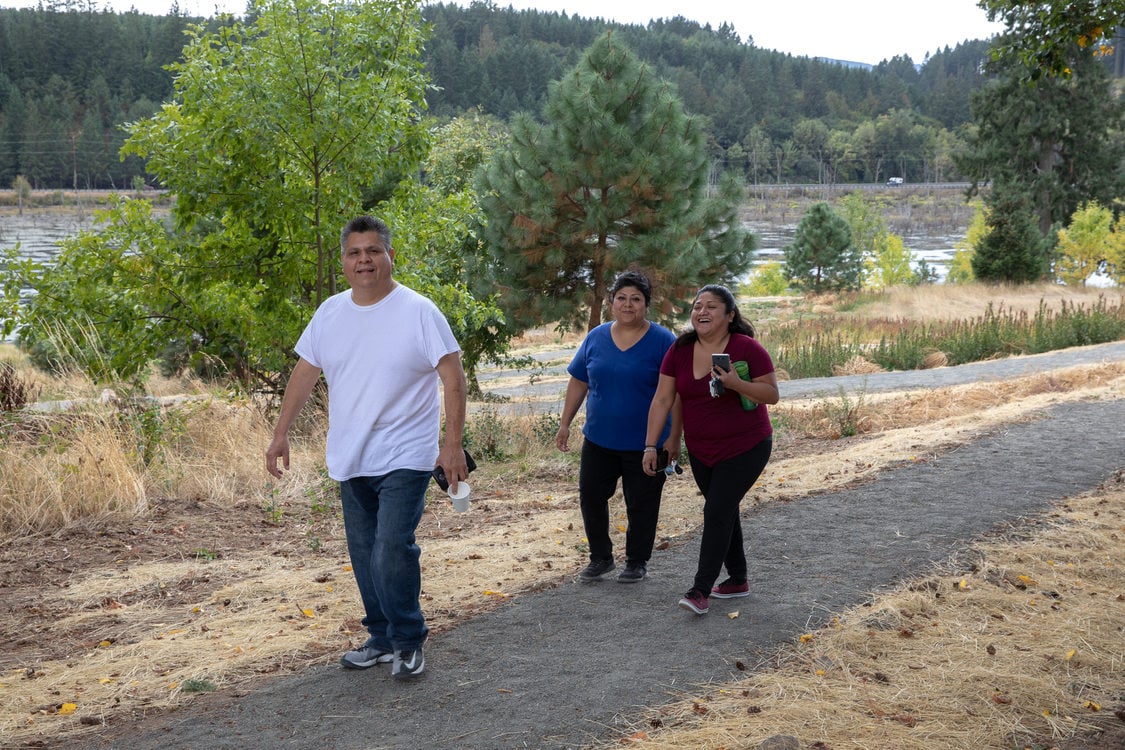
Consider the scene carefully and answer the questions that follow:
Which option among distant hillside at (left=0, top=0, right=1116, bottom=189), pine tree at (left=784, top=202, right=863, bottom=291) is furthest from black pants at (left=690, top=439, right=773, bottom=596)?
distant hillside at (left=0, top=0, right=1116, bottom=189)

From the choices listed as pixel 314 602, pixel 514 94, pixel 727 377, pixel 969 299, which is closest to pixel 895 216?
pixel 514 94

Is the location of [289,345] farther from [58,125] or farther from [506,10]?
[506,10]

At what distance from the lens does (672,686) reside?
4215 millimetres

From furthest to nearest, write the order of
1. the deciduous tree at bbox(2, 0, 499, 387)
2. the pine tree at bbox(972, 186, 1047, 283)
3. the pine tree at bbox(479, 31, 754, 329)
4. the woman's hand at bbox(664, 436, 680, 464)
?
the pine tree at bbox(972, 186, 1047, 283)
the pine tree at bbox(479, 31, 754, 329)
the deciduous tree at bbox(2, 0, 499, 387)
the woman's hand at bbox(664, 436, 680, 464)

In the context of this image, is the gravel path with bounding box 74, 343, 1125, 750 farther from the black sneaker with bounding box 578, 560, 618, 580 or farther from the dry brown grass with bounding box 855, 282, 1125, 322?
the dry brown grass with bounding box 855, 282, 1125, 322

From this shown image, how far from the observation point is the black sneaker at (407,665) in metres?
4.33

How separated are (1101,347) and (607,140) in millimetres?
10649

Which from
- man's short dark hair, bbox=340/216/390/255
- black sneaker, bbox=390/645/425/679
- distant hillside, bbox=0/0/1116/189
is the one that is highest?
distant hillside, bbox=0/0/1116/189

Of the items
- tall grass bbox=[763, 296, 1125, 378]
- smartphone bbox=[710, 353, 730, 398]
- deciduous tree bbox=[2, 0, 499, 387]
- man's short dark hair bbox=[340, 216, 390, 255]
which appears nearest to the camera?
man's short dark hair bbox=[340, 216, 390, 255]

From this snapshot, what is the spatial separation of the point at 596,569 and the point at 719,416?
1.22 m

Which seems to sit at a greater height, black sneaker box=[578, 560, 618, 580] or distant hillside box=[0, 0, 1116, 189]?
distant hillside box=[0, 0, 1116, 189]

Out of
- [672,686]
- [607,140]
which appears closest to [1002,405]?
[607,140]

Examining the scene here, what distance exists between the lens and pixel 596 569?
5742 millimetres

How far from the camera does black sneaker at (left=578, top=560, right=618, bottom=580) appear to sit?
573 centimetres
